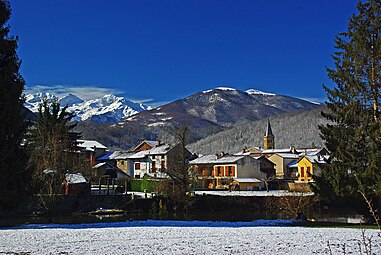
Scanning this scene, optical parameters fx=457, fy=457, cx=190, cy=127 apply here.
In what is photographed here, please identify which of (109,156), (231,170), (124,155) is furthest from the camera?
(109,156)

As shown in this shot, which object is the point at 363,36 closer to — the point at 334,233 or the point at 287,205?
the point at 334,233

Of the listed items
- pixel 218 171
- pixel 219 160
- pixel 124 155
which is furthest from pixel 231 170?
pixel 124 155

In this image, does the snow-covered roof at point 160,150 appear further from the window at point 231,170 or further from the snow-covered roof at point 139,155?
the window at point 231,170

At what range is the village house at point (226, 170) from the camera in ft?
237

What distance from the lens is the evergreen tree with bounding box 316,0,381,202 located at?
27.8 meters

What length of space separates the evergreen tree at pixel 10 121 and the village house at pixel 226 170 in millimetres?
→ 45707

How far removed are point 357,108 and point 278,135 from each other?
152821mm

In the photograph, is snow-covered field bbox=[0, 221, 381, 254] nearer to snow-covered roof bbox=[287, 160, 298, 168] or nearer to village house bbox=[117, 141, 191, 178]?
village house bbox=[117, 141, 191, 178]

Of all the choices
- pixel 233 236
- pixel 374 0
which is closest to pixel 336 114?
pixel 374 0

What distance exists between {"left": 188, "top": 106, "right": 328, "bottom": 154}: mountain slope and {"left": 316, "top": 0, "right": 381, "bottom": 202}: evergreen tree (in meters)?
137

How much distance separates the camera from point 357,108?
28.5 metres

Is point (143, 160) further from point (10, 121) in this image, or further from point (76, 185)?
point (10, 121)

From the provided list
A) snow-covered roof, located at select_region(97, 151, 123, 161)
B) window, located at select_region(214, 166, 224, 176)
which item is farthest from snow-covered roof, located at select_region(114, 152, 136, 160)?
window, located at select_region(214, 166, 224, 176)

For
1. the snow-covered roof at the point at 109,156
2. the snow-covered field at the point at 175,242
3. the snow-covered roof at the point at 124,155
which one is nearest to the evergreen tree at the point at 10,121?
the snow-covered field at the point at 175,242
